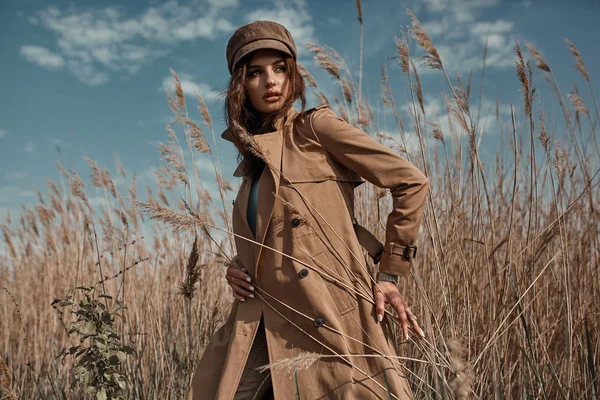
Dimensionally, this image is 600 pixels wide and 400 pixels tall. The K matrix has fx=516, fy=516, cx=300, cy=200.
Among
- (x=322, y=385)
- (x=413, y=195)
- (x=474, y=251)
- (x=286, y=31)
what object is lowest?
(x=322, y=385)

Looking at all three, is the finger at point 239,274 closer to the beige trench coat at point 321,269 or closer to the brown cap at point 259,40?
the beige trench coat at point 321,269

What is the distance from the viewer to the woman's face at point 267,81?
1855 mm

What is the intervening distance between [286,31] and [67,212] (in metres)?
3.65

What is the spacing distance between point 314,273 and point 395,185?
36 centimetres

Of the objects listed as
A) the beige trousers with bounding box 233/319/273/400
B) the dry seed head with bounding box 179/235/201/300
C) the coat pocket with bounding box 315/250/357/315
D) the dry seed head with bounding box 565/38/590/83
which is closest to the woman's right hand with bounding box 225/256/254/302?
the beige trousers with bounding box 233/319/273/400

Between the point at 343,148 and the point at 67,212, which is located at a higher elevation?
the point at 67,212

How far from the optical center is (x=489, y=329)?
1857 millimetres

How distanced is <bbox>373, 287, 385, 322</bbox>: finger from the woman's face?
77 centimetres

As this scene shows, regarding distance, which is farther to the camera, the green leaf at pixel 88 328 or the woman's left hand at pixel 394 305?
the green leaf at pixel 88 328

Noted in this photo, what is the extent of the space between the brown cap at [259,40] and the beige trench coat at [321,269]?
0.36 meters

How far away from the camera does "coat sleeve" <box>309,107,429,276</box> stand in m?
1.54

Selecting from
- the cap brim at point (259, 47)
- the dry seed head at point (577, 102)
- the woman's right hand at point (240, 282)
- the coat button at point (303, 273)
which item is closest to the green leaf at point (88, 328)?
the woman's right hand at point (240, 282)

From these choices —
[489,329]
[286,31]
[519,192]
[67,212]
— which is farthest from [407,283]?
[67,212]

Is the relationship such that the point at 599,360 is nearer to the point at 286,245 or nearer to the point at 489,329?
the point at 489,329
